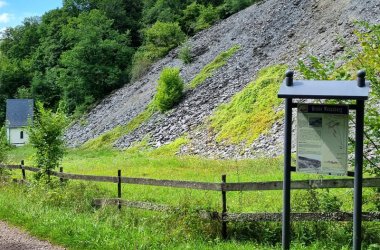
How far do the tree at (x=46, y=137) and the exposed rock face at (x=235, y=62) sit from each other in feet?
41.0

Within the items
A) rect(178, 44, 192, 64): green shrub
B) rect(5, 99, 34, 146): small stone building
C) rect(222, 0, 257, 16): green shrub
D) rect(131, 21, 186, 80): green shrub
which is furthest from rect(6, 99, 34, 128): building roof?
rect(178, 44, 192, 64): green shrub

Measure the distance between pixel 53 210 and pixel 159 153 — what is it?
20335 mm

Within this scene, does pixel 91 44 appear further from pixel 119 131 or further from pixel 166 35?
pixel 119 131

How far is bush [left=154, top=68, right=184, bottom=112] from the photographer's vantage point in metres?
38.2

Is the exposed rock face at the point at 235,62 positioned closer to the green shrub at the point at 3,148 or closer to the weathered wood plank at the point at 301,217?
the green shrub at the point at 3,148

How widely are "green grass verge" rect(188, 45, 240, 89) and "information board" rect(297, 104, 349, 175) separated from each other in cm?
3312

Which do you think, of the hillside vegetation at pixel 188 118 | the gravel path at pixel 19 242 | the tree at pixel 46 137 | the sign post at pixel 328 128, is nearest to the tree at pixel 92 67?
the hillside vegetation at pixel 188 118

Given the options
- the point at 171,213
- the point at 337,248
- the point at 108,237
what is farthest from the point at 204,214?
the point at 337,248

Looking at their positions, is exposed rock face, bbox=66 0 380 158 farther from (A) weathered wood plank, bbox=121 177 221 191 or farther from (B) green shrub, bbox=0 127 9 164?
(A) weathered wood plank, bbox=121 177 221 191

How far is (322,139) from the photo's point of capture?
6535 mm

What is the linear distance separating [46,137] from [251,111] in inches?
712

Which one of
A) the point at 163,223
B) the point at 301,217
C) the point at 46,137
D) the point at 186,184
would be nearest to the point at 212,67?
the point at 46,137

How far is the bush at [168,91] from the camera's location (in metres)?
38.2

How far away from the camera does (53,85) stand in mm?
70125
